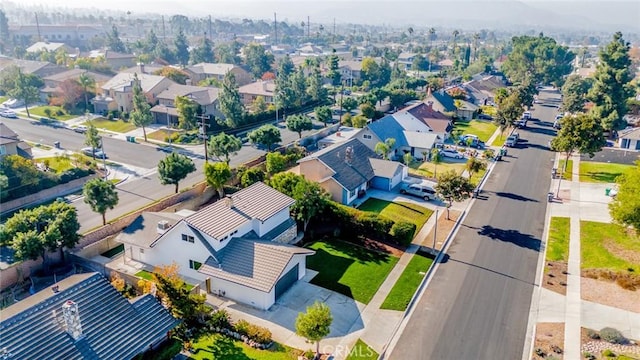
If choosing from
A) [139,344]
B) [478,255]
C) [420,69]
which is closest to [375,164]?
[478,255]

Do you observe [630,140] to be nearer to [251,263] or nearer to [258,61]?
[251,263]

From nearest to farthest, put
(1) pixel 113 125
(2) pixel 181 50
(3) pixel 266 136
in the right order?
(3) pixel 266 136 → (1) pixel 113 125 → (2) pixel 181 50

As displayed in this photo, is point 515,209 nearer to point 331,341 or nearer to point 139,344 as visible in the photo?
point 331,341

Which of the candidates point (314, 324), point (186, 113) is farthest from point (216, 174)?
point (186, 113)

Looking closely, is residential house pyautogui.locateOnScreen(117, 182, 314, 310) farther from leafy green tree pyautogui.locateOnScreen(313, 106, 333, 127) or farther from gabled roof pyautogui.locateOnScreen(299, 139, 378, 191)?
leafy green tree pyautogui.locateOnScreen(313, 106, 333, 127)

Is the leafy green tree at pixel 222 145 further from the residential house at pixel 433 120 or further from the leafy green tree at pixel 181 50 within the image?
the leafy green tree at pixel 181 50
